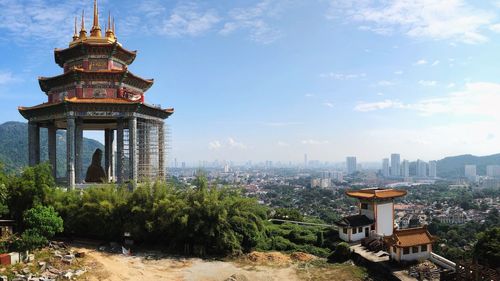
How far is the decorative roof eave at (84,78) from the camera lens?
69.5ft

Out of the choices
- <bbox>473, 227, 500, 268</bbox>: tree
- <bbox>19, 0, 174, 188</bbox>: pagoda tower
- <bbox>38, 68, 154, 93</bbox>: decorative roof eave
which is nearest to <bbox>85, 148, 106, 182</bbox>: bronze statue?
<bbox>19, 0, 174, 188</bbox>: pagoda tower

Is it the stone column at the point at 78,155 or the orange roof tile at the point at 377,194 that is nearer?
the orange roof tile at the point at 377,194

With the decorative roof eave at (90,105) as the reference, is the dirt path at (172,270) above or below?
below

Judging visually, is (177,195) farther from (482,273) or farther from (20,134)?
(20,134)

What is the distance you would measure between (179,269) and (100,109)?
33.2 feet

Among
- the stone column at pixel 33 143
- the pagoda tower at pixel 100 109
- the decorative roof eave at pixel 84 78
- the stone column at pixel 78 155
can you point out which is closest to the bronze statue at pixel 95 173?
the pagoda tower at pixel 100 109

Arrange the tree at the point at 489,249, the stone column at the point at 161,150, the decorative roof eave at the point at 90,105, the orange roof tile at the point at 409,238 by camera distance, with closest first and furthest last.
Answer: the tree at the point at 489,249 → the orange roof tile at the point at 409,238 → the decorative roof eave at the point at 90,105 → the stone column at the point at 161,150

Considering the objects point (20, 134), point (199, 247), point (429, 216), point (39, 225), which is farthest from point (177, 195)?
point (20, 134)

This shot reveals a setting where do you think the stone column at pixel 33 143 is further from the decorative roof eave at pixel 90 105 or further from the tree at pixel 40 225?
the tree at pixel 40 225

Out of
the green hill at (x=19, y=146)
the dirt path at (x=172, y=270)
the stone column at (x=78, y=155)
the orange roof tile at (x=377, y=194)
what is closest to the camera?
the dirt path at (x=172, y=270)

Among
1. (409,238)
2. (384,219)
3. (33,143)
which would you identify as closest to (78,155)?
(33,143)

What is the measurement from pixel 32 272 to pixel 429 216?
7060 centimetres

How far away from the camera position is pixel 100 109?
67.6 ft

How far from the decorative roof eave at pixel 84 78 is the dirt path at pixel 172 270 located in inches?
389
